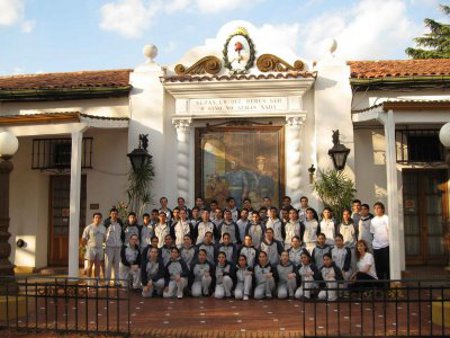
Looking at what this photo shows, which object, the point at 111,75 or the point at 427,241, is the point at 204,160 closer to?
the point at 111,75

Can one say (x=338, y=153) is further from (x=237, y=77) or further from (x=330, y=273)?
(x=330, y=273)

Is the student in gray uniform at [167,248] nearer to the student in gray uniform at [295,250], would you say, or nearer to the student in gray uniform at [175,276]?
the student in gray uniform at [175,276]

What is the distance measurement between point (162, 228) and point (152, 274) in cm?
107

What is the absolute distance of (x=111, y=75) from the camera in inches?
490

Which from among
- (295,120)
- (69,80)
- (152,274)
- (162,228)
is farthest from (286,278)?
(69,80)

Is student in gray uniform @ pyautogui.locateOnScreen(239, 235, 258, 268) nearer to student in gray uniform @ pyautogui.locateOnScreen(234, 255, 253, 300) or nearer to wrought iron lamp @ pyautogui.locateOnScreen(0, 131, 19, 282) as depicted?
student in gray uniform @ pyautogui.locateOnScreen(234, 255, 253, 300)

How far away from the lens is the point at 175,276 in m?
8.84

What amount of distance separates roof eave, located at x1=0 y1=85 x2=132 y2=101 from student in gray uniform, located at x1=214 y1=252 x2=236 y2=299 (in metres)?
4.88

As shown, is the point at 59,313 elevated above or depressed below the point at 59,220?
below

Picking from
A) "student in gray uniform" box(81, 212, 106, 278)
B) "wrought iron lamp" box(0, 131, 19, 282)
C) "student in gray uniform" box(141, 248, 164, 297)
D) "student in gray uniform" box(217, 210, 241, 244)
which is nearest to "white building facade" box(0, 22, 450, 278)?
"student in gray uniform" box(217, 210, 241, 244)

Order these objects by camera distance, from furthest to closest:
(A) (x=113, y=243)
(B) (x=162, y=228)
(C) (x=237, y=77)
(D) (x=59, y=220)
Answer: (D) (x=59, y=220) < (C) (x=237, y=77) < (B) (x=162, y=228) < (A) (x=113, y=243)

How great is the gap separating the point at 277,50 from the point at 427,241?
18.9ft

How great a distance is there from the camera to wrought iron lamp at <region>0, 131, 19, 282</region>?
24.7 feet

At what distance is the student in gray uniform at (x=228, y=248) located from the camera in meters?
9.10
